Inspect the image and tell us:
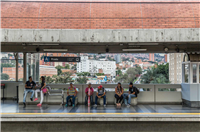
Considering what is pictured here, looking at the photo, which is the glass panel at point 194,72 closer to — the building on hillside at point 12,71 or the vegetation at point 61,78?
the vegetation at point 61,78

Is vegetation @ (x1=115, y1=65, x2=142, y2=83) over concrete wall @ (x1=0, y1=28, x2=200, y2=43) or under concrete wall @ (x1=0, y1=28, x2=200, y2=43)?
under

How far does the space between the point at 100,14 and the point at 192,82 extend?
5576mm

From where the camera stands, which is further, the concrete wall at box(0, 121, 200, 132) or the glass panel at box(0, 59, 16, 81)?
the glass panel at box(0, 59, 16, 81)

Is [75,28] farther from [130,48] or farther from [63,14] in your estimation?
[130,48]

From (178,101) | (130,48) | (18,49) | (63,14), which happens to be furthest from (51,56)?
(178,101)

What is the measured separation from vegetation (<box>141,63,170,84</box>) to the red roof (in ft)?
14.4

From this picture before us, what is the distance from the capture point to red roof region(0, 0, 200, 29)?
8297mm

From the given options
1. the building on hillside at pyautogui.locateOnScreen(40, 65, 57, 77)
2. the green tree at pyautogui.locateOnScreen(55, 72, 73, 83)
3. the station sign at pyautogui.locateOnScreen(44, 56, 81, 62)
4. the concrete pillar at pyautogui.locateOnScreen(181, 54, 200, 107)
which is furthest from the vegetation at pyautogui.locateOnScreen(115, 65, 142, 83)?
the building on hillside at pyautogui.locateOnScreen(40, 65, 57, 77)

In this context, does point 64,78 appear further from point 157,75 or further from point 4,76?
point 157,75

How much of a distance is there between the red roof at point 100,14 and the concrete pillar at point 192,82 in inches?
78.1

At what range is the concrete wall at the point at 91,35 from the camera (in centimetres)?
766

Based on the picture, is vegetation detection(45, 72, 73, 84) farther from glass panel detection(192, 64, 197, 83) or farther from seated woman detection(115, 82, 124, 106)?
glass panel detection(192, 64, 197, 83)

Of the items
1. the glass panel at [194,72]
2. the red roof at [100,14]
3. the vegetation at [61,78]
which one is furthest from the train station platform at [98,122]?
the vegetation at [61,78]

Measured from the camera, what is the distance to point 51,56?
10781 millimetres
